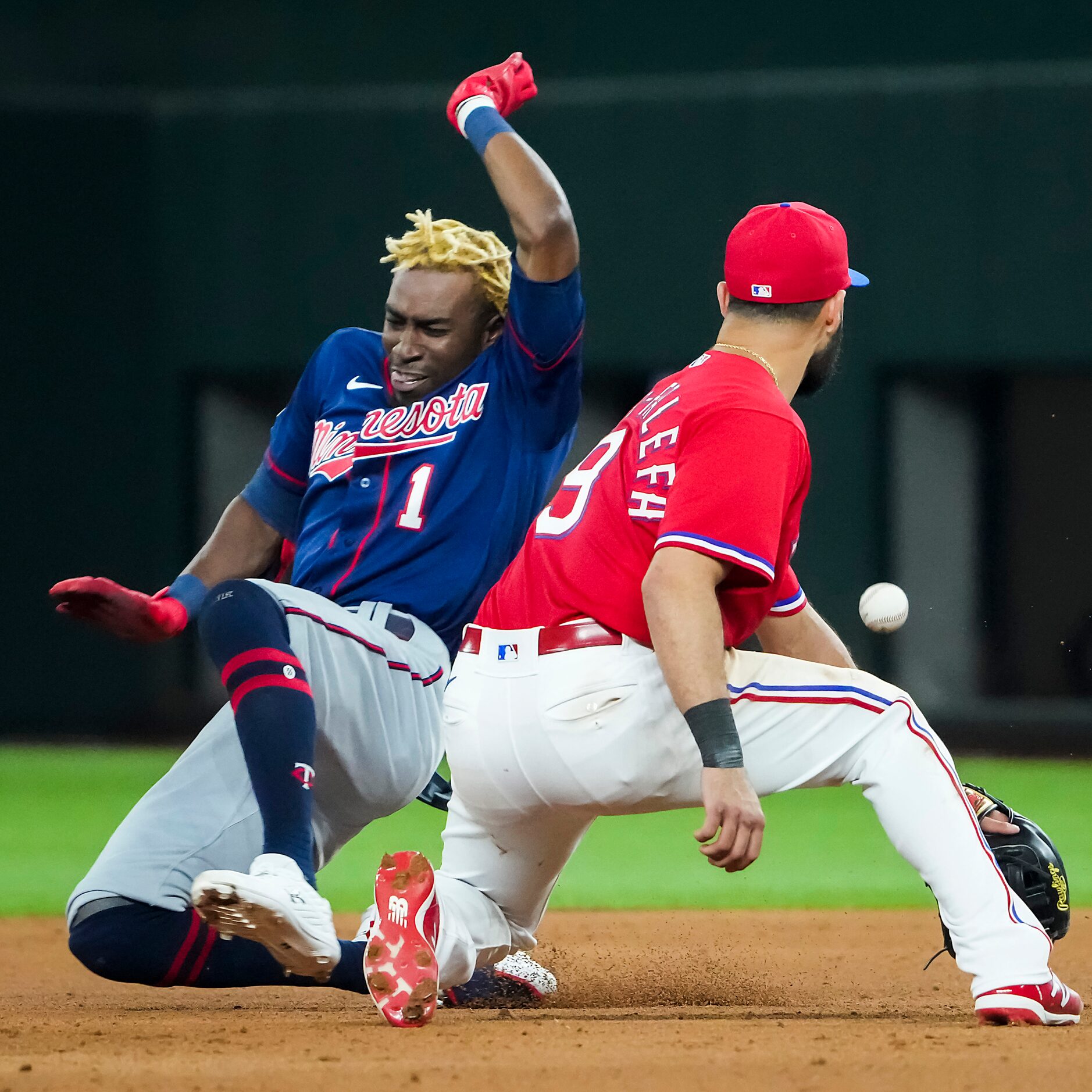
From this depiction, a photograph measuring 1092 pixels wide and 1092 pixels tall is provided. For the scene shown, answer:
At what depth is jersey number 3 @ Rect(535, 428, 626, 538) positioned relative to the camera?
9.37 feet

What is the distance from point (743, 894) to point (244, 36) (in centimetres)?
889

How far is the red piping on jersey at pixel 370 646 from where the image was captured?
10.5ft

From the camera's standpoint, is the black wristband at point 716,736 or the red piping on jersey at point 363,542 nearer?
the black wristband at point 716,736

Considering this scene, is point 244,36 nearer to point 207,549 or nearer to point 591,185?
point 591,185

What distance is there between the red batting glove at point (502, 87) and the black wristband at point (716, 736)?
4.98 ft

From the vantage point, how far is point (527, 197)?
126 inches

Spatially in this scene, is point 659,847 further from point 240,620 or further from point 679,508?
point 679,508

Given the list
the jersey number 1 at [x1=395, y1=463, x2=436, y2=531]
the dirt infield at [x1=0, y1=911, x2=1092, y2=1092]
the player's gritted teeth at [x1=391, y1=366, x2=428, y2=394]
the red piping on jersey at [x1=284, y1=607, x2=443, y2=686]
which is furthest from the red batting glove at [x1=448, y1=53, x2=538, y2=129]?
the dirt infield at [x1=0, y1=911, x2=1092, y2=1092]

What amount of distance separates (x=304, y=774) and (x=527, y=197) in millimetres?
1223

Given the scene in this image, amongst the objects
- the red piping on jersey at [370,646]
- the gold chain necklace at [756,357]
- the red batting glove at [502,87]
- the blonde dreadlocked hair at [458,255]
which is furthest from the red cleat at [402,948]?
the red batting glove at [502,87]

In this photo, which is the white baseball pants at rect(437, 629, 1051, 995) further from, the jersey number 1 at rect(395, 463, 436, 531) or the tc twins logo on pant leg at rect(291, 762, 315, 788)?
the jersey number 1 at rect(395, 463, 436, 531)

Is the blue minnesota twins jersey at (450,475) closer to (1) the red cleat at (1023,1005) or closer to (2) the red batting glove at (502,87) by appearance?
(2) the red batting glove at (502,87)

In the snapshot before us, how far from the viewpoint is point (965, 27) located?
11516 millimetres

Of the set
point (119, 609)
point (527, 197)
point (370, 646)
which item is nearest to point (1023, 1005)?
point (370, 646)
